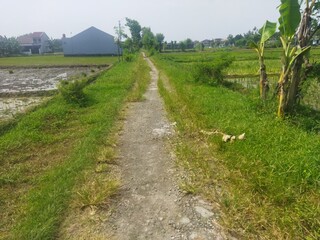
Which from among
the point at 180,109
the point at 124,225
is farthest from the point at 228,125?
the point at 124,225

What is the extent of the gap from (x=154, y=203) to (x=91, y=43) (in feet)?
152

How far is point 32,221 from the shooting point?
3115mm

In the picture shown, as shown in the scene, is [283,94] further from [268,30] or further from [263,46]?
[268,30]

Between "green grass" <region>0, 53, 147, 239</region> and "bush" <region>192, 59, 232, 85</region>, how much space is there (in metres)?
4.54

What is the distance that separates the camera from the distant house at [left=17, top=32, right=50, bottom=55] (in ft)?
230

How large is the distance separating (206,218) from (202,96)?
619 cm

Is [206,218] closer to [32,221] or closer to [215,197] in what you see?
[215,197]

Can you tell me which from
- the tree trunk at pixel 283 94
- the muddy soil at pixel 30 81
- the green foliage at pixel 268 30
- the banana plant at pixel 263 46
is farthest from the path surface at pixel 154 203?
the muddy soil at pixel 30 81

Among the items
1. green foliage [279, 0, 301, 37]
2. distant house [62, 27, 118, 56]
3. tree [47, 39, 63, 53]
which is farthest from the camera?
tree [47, 39, 63, 53]

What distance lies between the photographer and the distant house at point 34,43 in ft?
230

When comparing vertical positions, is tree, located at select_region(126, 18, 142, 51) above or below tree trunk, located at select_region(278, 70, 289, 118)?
above

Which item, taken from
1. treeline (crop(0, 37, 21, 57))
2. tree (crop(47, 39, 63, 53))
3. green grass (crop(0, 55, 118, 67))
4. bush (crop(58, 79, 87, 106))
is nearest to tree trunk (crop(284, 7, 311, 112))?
bush (crop(58, 79, 87, 106))

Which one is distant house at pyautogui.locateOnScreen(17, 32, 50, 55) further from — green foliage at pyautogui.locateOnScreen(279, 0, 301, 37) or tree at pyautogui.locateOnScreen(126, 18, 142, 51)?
green foliage at pyautogui.locateOnScreen(279, 0, 301, 37)

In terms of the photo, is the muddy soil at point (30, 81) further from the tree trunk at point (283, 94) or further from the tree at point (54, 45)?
the tree at point (54, 45)
